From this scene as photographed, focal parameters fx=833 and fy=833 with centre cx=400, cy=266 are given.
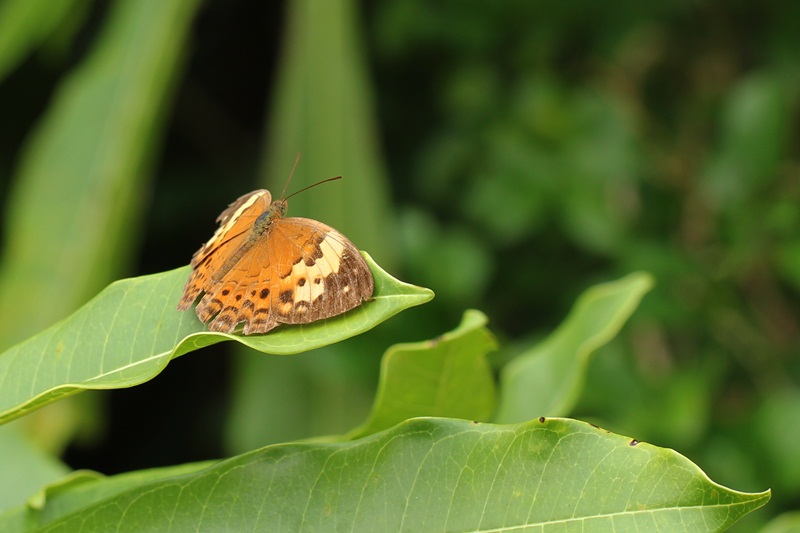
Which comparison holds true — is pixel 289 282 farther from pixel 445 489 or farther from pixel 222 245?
pixel 445 489

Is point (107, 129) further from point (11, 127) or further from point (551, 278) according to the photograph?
point (551, 278)

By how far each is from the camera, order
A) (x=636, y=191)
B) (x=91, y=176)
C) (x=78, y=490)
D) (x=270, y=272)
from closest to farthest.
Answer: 1. (x=78, y=490)
2. (x=270, y=272)
3. (x=91, y=176)
4. (x=636, y=191)

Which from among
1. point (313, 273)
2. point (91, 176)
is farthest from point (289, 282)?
point (91, 176)

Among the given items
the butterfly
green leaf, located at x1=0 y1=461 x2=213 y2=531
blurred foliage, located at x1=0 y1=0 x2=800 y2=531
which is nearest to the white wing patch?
the butterfly

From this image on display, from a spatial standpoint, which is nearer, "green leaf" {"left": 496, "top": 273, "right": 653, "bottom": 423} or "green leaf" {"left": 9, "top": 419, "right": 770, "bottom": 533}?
"green leaf" {"left": 9, "top": 419, "right": 770, "bottom": 533}

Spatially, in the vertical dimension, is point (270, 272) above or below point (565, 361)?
above

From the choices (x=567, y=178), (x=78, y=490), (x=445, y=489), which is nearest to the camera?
(x=445, y=489)

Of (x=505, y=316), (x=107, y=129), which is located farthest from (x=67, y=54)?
(x=505, y=316)

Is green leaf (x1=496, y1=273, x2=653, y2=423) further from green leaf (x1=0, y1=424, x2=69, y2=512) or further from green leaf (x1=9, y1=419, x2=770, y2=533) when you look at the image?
green leaf (x1=0, y1=424, x2=69, y2=512)
